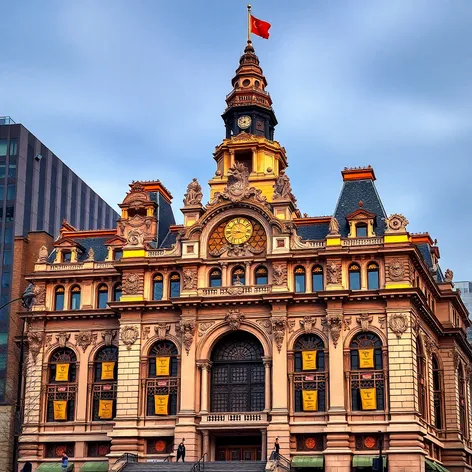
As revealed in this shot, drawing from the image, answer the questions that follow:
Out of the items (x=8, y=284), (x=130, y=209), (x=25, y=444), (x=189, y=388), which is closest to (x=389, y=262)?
(x=189, y=388)

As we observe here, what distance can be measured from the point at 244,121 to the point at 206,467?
124 ft

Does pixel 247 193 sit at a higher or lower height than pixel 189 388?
higher

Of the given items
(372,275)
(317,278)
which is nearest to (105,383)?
(317,278)

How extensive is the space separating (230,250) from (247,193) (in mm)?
5077

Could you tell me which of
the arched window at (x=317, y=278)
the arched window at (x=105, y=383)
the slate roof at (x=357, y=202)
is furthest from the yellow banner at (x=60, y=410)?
the slate roof at (x=357, y=202)

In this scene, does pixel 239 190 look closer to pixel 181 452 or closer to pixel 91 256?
→ pixel 91 256

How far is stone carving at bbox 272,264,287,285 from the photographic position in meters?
80.6

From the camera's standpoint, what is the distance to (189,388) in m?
79.8

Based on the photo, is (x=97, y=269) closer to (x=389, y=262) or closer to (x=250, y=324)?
(x=250, y=324)

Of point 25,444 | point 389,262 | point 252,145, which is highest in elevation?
point 252,145

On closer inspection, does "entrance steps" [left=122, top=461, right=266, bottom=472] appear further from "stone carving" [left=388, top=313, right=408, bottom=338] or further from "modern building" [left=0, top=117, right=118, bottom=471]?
"modern building" [left=0, top=117, right=118, bottom=471]

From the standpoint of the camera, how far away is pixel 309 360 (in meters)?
79.0

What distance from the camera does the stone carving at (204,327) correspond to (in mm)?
81500

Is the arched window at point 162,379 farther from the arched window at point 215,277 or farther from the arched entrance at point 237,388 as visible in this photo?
the arched window at point 215,277
